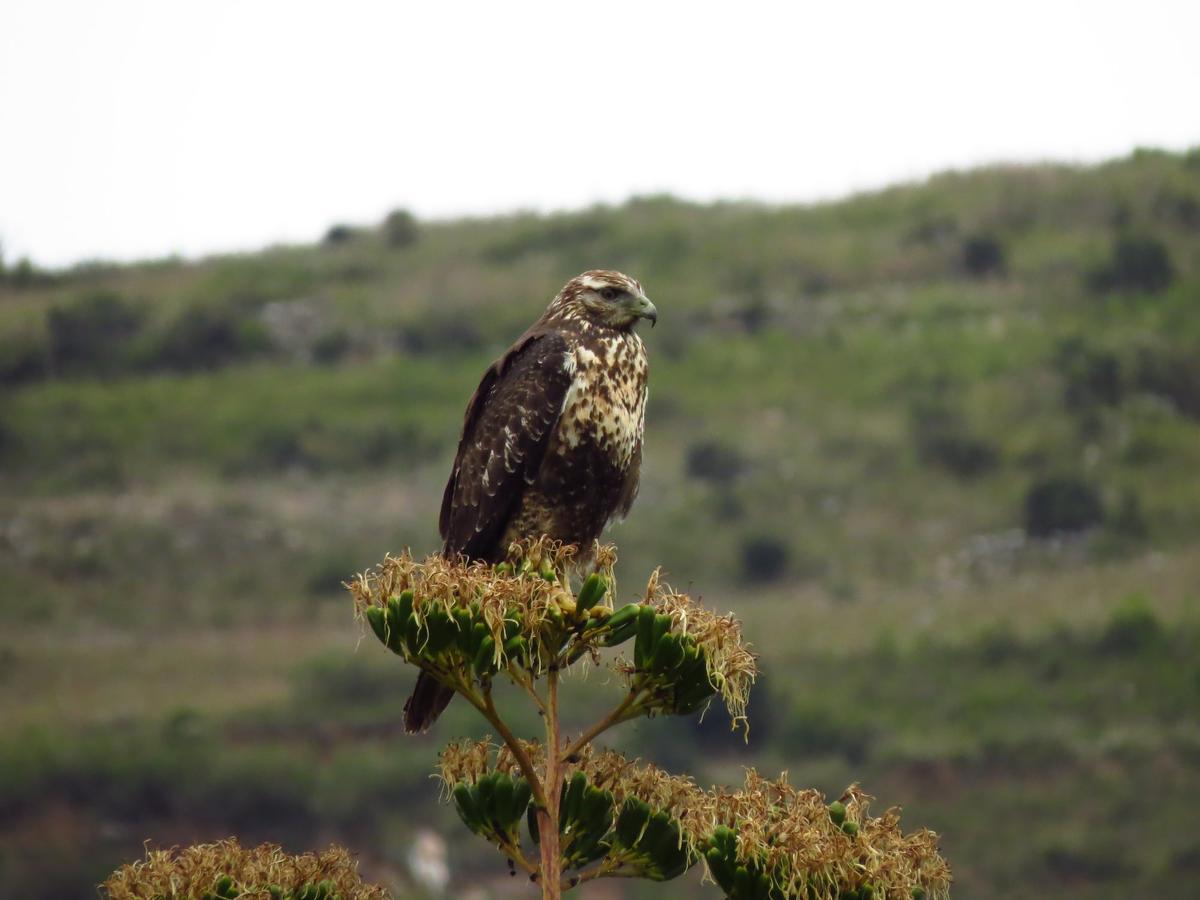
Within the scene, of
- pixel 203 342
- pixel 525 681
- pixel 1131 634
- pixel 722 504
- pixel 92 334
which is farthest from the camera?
pixel 203 342

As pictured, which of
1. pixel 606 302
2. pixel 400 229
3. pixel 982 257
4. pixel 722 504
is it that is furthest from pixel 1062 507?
pixel 606 302

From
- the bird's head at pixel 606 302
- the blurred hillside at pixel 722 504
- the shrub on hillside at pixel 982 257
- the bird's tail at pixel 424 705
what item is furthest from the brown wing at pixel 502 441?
the shrub on hillside at pixel 982 257

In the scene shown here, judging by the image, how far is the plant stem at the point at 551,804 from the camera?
6.14m

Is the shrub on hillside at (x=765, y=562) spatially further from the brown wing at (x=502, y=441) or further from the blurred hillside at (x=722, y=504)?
the brown wing at (x=502, y=441)

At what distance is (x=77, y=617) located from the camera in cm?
3181

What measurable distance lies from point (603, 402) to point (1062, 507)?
85.3 ft

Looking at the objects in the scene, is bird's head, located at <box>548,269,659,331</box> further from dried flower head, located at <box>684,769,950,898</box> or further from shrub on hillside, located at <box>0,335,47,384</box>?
shrub on hillside, located at <box>0,335,47,384</box>

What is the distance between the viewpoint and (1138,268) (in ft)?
133

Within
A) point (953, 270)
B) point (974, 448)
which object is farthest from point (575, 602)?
point (953, 270)

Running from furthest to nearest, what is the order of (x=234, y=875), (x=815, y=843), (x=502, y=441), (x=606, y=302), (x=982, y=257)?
(x=982, y=257), (x=606, y=302), (x=502, y=441), (x=234, y=875), (x=815, y=843)

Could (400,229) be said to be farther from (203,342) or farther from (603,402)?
(603,402)

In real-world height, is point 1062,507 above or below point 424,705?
below

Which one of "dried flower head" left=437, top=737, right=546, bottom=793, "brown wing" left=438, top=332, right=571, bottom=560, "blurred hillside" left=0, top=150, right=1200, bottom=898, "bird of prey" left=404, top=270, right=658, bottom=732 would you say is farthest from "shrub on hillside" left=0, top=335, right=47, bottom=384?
"dried flower head" left=437, top=737, right=546, bottom=793

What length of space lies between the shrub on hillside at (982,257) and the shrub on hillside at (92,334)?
19.4m
